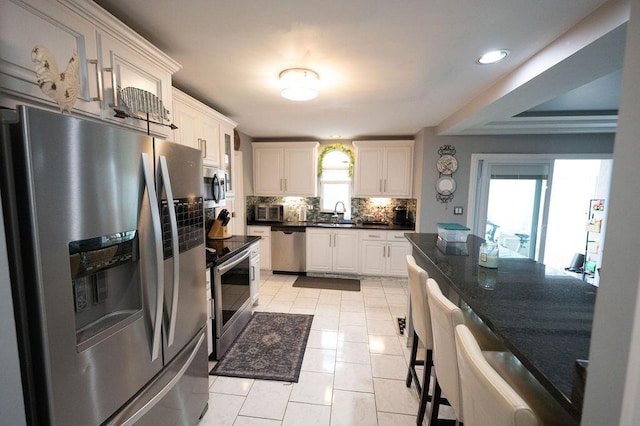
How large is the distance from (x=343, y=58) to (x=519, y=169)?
→ 3.44 meters

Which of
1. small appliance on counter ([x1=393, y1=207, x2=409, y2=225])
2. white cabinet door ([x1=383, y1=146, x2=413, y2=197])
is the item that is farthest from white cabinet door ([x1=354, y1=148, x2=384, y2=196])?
small appliance on counter ([x1=393, y1=207, x2=409, y2=225])

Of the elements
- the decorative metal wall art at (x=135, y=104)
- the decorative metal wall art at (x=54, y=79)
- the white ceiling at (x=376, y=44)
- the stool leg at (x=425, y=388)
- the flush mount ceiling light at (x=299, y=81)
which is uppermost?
the white ceiling at (x=376, y=44)

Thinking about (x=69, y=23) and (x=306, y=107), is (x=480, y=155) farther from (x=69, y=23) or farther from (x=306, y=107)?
(x=69, y=23)

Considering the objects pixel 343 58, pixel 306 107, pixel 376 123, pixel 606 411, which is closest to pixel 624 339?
pixel 606 411

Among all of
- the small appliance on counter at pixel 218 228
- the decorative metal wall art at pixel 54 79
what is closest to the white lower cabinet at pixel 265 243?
the small appliance on counter at pixel 218 228

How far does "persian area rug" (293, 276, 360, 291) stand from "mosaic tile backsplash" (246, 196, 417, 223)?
114 cm

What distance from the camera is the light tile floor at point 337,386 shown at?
1765 millimetres

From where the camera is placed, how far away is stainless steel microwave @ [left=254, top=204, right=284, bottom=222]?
4754mm

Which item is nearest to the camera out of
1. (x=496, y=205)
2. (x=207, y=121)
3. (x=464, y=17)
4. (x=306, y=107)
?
(x=464, y=17)

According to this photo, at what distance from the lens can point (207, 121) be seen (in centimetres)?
261

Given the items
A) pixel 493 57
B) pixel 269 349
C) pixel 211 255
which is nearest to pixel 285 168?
pixel 211 255

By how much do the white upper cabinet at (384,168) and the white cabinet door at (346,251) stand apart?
0.81 m

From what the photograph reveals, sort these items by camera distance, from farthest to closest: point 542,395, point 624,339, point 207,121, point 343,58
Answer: point 207,121, point 343,58, point 542,395, point 624,339

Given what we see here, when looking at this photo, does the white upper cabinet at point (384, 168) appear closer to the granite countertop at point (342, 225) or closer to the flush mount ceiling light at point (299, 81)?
the granite countertop at point (342, 225)
